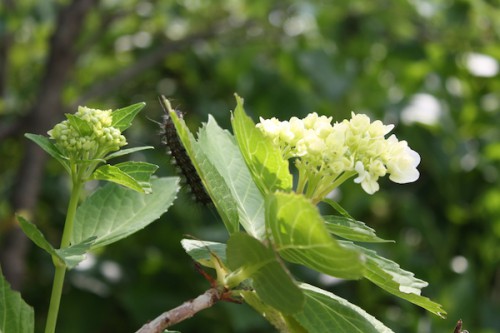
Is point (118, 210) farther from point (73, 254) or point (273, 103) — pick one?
point (273, 103)

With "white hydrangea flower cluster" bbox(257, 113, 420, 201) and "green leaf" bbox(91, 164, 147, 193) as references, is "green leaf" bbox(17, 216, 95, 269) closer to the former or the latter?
"green leaf" bbox(91, 164, 147, 193)

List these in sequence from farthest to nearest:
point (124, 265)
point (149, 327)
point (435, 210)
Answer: point (435, 210) < point (124, 265) < point (149, 327)

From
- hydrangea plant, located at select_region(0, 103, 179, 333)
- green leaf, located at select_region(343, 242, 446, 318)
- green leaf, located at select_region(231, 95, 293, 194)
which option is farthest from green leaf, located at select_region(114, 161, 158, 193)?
green leaf, located at select_region(343, 242, 446, 318)

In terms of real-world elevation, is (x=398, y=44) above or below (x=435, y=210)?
above

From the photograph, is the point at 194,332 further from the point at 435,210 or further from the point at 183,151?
the point at 183,151

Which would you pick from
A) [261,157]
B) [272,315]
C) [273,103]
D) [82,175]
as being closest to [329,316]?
[272,315]

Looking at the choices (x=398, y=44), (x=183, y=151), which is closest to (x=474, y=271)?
(x=398, y=44)

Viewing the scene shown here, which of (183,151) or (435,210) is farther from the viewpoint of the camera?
(435,210)
